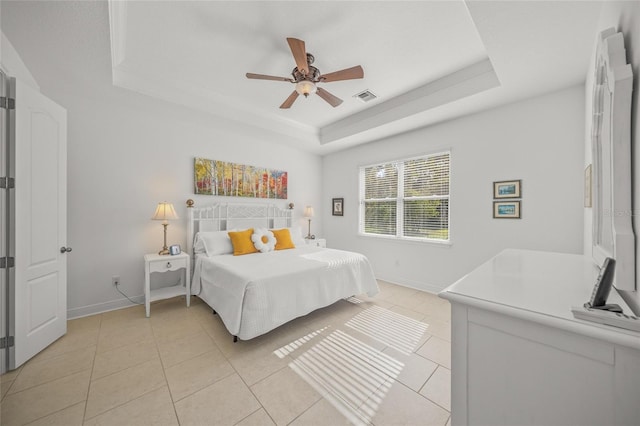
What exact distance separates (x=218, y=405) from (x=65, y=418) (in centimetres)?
89

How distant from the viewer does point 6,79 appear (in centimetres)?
189

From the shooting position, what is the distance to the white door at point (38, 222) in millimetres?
1929

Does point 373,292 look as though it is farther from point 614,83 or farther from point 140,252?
point 140,252

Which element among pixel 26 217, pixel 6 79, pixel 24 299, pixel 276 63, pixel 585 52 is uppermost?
pixel 276 63

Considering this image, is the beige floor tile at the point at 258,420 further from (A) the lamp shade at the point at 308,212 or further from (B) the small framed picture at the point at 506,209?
(A) the lamp shade at the point at 308,212

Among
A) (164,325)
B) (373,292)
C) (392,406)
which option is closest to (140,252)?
(164,325)

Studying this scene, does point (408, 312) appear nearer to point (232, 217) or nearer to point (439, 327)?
point (439, 327)

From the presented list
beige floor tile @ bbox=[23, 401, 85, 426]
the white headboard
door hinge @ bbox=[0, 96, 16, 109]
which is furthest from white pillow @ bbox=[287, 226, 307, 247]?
door hinge @ bbox=[0, 96, 16, 109]

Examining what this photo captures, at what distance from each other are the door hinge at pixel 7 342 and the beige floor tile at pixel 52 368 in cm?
21

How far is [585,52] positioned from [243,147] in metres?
4.17

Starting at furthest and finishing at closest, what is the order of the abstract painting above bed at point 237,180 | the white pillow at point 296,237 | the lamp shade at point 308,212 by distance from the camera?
the lamp shade at point 308,212 < the white pillow at point 296,237 < the abstract painting above bed at point 237,180

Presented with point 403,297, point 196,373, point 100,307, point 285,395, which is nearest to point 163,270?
point 100,307

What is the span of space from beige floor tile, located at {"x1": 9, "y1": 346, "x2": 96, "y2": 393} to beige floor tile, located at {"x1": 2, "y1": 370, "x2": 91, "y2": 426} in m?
0.07

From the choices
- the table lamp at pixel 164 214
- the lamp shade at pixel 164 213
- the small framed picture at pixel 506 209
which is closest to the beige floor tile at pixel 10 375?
the table lamp at pixel 164 214
